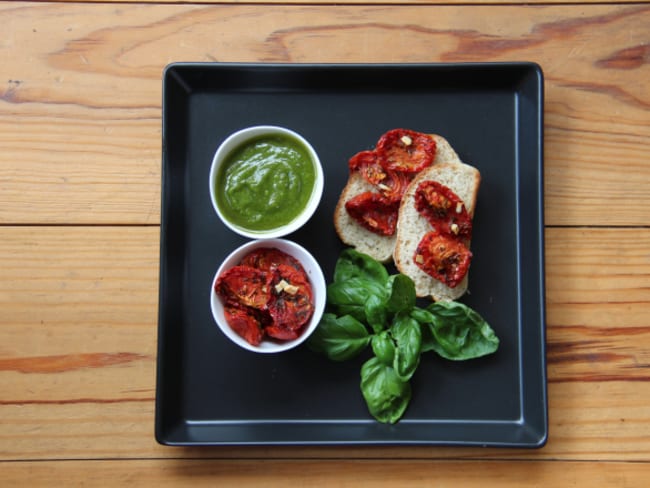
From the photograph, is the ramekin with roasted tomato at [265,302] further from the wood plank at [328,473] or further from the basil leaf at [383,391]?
the wood plank at [328,473]

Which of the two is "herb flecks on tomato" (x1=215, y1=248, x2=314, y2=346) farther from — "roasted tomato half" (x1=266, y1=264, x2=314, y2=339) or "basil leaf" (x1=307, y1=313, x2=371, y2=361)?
"basil leaf" (x1=307, y1=313, x2=371, y2=361)

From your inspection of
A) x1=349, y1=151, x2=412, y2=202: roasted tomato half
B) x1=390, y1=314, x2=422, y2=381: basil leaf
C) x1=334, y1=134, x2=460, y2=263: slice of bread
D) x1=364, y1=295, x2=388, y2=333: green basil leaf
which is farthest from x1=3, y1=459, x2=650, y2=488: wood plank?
x1=349, y1=151, x2=412, y2=202: roasted tomato half

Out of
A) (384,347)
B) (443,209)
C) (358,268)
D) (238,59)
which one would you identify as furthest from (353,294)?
(238,59)

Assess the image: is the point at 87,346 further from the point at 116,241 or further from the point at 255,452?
the point at 255,452

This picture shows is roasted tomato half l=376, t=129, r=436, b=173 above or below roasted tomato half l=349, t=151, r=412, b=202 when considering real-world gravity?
above

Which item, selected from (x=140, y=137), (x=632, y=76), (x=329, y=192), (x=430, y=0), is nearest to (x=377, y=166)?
(x=329, y=192)
